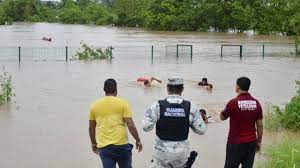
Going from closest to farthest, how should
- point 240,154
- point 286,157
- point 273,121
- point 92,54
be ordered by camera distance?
point 240,154
point 286,157
point 273,121
point 92,54

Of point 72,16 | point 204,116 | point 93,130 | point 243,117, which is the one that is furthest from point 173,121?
point 72,16

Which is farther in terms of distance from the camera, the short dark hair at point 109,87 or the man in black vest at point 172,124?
the short dark hair at point 109,87

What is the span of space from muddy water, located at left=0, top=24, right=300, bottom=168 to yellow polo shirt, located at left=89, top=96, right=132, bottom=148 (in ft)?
11.1

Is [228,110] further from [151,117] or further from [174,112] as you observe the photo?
[151,117]

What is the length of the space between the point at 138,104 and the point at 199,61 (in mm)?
17006

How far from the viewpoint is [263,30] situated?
198 feet

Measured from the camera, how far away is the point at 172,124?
20.2ft

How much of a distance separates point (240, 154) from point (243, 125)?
0.37 m

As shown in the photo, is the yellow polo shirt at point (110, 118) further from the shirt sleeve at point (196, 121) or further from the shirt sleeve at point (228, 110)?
the shirt sleeve at point (228, 110)

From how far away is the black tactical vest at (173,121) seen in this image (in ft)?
20.2

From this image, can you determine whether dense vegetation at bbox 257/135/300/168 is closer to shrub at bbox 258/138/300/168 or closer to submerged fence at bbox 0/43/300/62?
shrub at bbox 258/138/300/168

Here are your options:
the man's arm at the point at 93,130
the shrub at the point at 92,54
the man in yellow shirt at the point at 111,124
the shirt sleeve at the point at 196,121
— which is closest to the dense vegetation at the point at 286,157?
the shirt sleeve at the point at 196,121

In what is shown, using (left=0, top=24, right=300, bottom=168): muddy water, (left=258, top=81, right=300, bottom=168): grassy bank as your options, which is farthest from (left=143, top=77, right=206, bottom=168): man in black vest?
(left=0, top=24, right=300, bottom=168): muddy water

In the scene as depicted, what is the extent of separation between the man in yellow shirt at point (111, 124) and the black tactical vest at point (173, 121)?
2.05 ft
